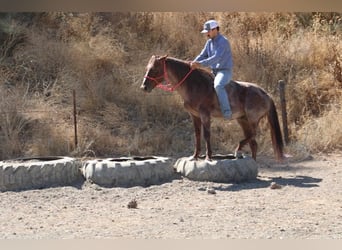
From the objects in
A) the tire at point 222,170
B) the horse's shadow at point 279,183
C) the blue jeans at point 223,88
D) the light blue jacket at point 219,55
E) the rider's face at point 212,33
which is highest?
the rider's face at point 212,33

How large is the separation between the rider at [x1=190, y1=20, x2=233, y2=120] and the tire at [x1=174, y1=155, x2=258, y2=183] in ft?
2.40

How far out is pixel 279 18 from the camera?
15984mm

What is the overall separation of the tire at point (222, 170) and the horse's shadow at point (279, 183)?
0.11 meters

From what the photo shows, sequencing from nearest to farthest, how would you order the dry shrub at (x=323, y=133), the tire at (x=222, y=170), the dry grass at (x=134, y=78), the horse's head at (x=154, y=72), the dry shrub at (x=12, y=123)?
the tire at (x=222, y=170), the horse's head at (x=154, y=72), the dry shrub at (x=12, y=123), the dry shrub at (x=323, y=133), the dry grass at (x=134, y=78)

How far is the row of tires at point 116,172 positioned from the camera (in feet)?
24.4

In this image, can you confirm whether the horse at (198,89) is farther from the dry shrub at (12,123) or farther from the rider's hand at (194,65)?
the dry shrub at (12,123)

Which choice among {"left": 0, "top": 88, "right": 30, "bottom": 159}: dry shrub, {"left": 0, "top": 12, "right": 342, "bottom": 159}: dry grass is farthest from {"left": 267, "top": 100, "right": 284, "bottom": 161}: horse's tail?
{"left": 0, "top": 88, "right": 30, "bottom": 159}: dry shrub

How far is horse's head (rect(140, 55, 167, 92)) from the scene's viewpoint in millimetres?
8039

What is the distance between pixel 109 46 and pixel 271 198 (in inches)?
341

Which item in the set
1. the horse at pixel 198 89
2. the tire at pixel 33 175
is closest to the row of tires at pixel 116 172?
the tire at pixel 33 175

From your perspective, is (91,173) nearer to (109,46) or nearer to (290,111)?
(290,111)

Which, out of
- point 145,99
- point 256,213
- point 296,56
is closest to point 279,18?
point 296,56

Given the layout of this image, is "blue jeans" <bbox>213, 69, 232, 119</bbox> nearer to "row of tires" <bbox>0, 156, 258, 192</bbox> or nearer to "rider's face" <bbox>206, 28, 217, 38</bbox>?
"rider's face" <bbox>206, 28, 217, 38</bbox>

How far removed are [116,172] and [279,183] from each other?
2209 mm
